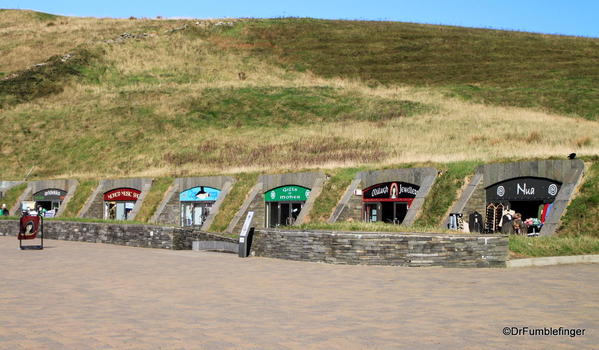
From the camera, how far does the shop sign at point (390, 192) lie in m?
29.6

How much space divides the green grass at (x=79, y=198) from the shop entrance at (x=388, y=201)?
789 inches

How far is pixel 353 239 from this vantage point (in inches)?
758

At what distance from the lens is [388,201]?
3034cm

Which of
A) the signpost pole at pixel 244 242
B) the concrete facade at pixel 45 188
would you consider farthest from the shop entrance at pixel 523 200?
the concrete facade at pixel 45 188

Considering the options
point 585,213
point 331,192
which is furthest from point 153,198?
point 585,213

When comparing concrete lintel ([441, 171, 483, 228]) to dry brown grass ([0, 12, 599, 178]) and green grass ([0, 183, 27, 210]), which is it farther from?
green grass ([0, 183, 27, 210])

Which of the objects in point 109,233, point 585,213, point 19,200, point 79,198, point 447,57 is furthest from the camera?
point 447,57

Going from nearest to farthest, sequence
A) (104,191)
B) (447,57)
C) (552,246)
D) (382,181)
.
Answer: (552,246) < (382,181) < (104,191) < (447,57)

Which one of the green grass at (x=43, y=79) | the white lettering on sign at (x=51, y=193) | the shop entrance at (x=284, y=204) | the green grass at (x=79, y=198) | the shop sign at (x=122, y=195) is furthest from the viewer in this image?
the green grass at (x=43, y=79)

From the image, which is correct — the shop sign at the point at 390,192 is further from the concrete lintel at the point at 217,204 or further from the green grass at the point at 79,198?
the green grass at the point at 79,198

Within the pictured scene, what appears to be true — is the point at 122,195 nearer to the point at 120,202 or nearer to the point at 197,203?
the point at 120,202

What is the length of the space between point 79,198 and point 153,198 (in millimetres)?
6730

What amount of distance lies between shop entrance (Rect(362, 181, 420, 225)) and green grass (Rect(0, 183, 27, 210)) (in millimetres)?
27195

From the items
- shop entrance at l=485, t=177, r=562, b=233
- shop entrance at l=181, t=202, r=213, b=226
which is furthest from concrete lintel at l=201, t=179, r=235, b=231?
shop entrance at l=485, t=177, r=562, b=233
